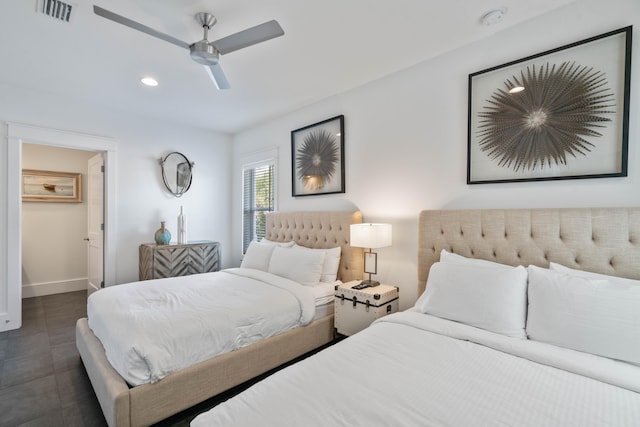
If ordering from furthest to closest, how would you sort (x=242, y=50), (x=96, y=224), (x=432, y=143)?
(x=96, y=224)
(x=432, y=143)
(x=242, y=50)

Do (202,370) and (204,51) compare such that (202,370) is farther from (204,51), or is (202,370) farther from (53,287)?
(53,287)

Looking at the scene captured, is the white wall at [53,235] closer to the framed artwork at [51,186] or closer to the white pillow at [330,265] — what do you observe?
the framed artwork at [51,186]

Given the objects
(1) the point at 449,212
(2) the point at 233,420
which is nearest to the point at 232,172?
(1) the point at 449,212

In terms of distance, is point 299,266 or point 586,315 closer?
point 586,315

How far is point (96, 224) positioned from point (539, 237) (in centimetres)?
520

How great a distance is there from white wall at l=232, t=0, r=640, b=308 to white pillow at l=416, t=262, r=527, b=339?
646mm

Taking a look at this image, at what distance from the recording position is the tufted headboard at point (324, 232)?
125 inches

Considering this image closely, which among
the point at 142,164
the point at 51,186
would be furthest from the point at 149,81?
the point at 51,186

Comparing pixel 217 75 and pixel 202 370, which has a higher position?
pixel 217 75

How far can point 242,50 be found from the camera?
252cm

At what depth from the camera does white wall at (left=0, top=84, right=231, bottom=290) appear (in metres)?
3.49

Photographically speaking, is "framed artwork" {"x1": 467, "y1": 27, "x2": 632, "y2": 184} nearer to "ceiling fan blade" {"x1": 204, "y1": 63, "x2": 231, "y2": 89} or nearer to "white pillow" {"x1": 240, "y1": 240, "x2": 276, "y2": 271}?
"ceiling fan blade" {"x1": 204, "y1": 63, "x2": 231, "y2": 89}

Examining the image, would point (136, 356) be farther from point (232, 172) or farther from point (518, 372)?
point (232, 172)

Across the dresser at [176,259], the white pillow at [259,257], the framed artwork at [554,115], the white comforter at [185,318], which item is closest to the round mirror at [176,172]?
the dresser at [176,259]
